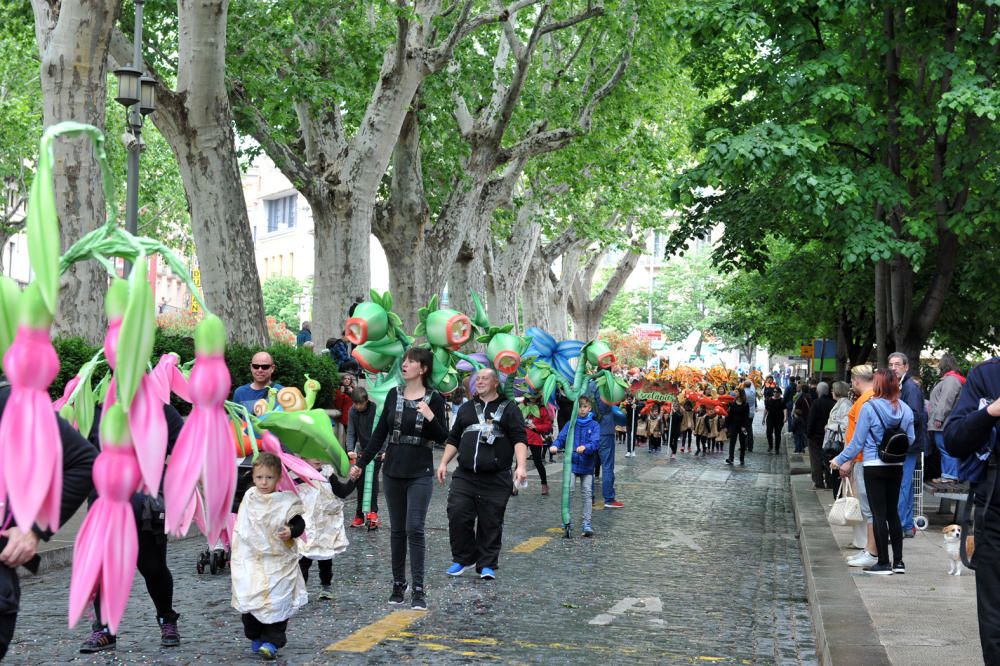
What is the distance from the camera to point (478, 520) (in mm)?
10281

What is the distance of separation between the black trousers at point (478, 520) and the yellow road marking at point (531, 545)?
1.98 meters

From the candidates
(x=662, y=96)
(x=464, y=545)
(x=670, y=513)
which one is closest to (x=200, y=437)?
(x=464, y=545)

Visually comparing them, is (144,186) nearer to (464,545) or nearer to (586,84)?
(586,84)

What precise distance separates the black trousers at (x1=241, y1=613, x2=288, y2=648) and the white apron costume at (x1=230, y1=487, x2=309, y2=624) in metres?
0.05

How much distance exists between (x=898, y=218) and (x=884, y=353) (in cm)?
269

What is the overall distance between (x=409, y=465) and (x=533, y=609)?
129cm

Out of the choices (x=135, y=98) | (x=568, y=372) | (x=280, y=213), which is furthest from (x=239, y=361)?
(x=280, y=213)

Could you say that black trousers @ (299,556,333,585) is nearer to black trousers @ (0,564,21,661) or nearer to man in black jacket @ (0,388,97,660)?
black trousers @ (0,564,21,661)

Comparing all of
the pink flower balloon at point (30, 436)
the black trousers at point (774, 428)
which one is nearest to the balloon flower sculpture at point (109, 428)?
the pink flower balloon at point (30, 436)

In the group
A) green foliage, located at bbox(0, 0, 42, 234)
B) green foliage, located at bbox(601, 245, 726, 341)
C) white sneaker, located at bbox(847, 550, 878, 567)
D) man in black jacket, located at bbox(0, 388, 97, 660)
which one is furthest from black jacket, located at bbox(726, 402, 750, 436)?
green foliage, located at bbox(601, 245, 726, 341)

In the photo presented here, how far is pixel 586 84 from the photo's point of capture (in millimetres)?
29719

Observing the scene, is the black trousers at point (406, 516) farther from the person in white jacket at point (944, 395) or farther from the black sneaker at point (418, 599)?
the person in white jacket at point (944, 395)

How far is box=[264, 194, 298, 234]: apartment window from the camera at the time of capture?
343 feet

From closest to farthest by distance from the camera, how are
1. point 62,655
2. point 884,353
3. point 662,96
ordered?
point 62,655 → point 884,353 → point 662,96
